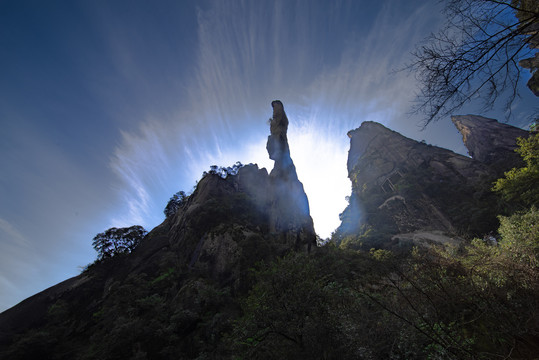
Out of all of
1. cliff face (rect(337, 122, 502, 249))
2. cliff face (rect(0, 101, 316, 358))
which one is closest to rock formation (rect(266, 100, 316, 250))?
cliff face (rect(0, 101, 316, 358))

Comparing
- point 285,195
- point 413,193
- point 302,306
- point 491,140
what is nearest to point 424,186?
point 413,193

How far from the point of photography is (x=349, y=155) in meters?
68.6

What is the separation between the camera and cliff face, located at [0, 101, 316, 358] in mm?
14336

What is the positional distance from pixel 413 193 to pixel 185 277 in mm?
41027

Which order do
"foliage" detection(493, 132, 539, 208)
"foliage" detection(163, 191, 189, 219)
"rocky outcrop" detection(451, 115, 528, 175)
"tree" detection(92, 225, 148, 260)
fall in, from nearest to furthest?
1. "foliage" detection(493, 132, 539, 208)
2. "tree" detection(92, 225, 148, 260)
3. "rocky outcrop" detection(451, 115, 528, 175)
4. "foliage" detection(163, 191, 189, 219)

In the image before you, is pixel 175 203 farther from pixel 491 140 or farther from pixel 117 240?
pixel 491 140

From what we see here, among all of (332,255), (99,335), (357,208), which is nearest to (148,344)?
(99,335)

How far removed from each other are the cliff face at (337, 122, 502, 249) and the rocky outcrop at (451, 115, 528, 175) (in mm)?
3278

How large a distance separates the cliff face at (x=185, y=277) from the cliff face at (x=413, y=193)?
15611 millimetres

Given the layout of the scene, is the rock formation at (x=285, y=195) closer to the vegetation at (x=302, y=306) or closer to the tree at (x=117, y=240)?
the vegetation at (x=302, y=306)

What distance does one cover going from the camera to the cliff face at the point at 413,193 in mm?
29281

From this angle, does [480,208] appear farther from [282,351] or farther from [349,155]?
[349,155]

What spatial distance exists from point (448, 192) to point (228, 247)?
39.0 meters

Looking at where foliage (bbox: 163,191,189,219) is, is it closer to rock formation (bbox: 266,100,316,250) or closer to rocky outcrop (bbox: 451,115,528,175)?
rock formation (bbox: 266,100,316,250)
